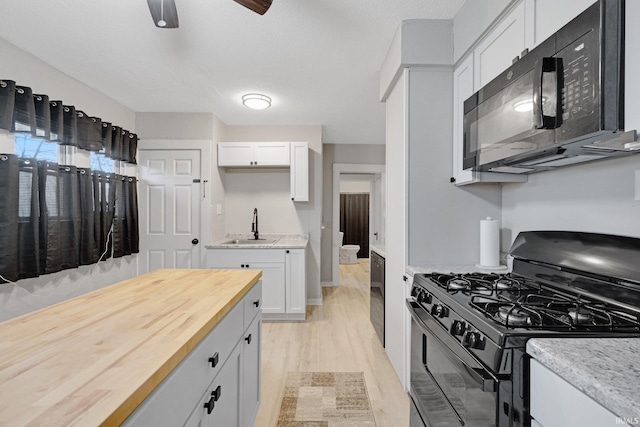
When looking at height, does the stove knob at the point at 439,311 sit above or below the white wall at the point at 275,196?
below

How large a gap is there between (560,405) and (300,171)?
3.47 metres

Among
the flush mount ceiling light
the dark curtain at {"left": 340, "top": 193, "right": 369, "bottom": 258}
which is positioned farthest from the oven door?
the dark curtain at {"left": 340, "top": 193, "right": 369, "bottom": 258}

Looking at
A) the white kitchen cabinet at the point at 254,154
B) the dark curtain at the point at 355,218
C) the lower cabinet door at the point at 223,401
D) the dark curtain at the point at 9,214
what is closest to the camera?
the lower cabinet door at the point at 223,401

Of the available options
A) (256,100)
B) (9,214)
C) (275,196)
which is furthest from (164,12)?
(275,196)

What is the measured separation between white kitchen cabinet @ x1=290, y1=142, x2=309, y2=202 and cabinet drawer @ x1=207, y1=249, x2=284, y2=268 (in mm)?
840

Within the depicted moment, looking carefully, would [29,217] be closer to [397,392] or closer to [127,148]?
[127,148]

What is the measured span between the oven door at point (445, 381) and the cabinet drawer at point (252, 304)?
0.84 m

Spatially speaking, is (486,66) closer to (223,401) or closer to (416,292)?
(416,292)

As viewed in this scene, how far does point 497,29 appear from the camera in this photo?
1571 millimetres

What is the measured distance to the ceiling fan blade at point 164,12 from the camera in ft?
5.09

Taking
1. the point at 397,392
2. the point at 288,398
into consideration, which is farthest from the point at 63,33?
the point at 397,392

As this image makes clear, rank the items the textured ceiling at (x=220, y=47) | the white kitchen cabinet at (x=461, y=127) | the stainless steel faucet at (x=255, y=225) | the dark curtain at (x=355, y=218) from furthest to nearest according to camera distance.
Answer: the dark curtain at (x=355, y=218) → the stainless steel faucet at (x=255, y=225) → the textured ceiling at (x=220, y=47) → the white kitchen cabinet at (x=461, y=127)

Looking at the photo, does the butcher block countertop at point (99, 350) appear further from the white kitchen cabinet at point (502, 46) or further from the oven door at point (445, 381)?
the white kitchen cabinet at point (502, 46)

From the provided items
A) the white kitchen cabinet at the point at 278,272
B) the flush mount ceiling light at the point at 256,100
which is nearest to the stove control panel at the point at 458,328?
the white kitchen cabinet at the point at 278,272
